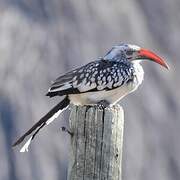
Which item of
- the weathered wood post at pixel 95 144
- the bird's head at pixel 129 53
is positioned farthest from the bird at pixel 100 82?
the weathered wood post at pixel 95 144

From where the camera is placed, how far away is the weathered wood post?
5234mm

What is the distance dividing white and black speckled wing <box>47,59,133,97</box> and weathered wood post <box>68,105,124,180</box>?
93 centimetres

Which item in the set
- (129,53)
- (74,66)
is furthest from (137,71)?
(74,66)

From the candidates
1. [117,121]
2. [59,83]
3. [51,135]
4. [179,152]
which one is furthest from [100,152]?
[179,152]

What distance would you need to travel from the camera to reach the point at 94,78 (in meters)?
6.36

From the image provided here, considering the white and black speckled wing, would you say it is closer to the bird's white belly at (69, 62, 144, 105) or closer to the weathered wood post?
the bird's white belly at (69, 62, 144, 105)

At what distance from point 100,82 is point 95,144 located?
1182 mm

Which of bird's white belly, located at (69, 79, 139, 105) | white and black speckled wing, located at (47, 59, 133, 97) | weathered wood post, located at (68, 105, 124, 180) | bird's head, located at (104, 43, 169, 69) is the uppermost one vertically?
bird's head, located at (104, 43, 169, 69)

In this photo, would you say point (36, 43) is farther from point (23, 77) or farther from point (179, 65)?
point (179, 65)

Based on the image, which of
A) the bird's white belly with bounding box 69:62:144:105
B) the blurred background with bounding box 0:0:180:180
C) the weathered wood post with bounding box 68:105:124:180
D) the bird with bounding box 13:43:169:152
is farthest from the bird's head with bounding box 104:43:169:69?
the blurred background with bounding box 0:0:180:180

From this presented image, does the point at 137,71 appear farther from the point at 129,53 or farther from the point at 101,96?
the point at 101,96

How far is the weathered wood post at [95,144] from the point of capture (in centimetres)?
523

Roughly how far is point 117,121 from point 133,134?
484 cm

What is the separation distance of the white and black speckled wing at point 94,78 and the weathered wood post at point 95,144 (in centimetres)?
93
